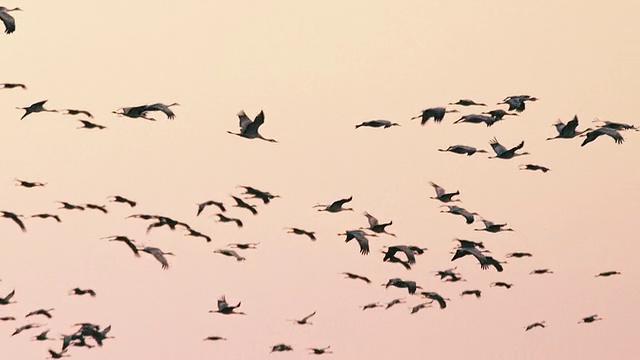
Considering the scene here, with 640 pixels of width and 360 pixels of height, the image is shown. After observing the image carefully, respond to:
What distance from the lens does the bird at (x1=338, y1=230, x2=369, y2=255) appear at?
109062mm

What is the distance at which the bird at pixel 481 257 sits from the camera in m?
113

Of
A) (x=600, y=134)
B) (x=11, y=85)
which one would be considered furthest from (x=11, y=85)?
(x=600, y=134)

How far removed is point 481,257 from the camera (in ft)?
371

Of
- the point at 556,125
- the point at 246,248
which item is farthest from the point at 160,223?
the point at 556,125

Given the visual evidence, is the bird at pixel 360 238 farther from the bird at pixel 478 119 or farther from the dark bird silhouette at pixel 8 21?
the dark bird silhouette at pixel 8 21

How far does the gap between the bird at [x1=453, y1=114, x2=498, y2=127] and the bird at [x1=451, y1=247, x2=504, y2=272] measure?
700cm

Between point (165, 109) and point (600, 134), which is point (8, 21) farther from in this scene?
point (600, 134)

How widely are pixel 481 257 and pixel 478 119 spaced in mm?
7352

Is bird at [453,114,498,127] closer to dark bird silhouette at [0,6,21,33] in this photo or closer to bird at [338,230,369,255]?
bird at [338,230,369,255]

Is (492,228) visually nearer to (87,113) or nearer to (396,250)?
(396,250)

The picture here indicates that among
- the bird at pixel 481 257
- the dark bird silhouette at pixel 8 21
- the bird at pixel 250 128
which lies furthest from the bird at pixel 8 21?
the bird at pixel 481 257

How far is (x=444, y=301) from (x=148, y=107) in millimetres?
22628

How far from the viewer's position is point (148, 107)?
10500cm

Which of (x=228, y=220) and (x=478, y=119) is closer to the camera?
(x=478, y=119)
